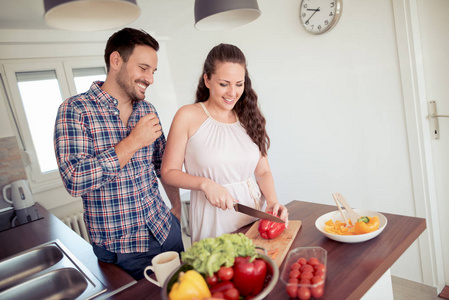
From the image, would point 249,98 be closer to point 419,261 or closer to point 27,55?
point 419,261

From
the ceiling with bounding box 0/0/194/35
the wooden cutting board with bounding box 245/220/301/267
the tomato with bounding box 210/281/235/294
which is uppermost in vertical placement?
the ceiling with bounding box 0/0/194/35

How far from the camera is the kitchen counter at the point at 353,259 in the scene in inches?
37.4

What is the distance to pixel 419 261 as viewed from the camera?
2.57 meters

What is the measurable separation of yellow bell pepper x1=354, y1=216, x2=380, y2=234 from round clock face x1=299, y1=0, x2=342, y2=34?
75.4 inches

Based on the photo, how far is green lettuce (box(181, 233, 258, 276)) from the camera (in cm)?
84

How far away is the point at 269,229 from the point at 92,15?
1.04 meters

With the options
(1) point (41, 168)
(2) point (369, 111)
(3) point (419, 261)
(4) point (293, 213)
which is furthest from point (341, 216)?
(1) point (41, 168)

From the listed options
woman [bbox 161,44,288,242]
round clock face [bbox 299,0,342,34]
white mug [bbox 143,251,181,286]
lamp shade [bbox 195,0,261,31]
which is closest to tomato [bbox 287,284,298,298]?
white mug [bbox 143,251,181,286]

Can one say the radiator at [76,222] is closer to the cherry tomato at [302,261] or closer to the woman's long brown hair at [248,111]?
the woman's long brown hair at [248,111]

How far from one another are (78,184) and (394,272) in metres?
2.64

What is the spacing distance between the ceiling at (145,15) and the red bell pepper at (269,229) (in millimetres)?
2752

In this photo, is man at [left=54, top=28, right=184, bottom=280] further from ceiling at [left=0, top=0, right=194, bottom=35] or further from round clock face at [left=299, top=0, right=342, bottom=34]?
ceiling at [left=0, top=0, right=194, bottom=35]

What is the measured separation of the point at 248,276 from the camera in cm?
82

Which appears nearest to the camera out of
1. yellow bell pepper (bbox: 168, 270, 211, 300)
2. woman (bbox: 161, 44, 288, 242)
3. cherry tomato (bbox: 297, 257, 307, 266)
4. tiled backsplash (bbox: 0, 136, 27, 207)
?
yellow bell pepper (bbox: 168, 270, 211, 300)
